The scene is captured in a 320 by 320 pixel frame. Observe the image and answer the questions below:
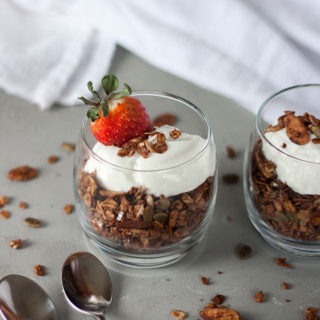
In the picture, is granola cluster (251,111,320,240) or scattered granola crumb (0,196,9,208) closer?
granola cluster (251,111,320,240)

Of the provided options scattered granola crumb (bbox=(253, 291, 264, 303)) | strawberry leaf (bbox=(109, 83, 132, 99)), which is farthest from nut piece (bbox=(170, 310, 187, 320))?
strawberry leaf (bbox=(109, 83, 132, 99))

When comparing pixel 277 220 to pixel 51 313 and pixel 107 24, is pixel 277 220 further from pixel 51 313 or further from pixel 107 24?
pixel 107 24

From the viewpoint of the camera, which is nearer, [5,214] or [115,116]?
[115,116]

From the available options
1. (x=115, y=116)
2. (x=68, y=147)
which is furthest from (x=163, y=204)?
(x=68, y=147)

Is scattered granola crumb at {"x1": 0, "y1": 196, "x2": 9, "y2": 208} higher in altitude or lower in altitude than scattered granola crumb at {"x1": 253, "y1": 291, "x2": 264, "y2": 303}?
lower

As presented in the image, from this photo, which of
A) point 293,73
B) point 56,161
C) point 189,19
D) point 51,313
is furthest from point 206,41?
point 51,313

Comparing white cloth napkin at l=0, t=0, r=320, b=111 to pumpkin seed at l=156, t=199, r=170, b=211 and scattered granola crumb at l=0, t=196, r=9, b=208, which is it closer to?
scattered granola crumb at l=0, t=196, r=9, b=208

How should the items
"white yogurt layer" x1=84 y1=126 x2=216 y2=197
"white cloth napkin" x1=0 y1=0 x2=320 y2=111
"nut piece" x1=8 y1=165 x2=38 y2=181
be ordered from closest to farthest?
"white yogurt layer" x1=84 y1=126 x2=216 y2=197, "nut piece" x1=8 y1=165 x2=38 y2=181, "white cloth napkin" x1=0 y1=0 x2=320 y2=111

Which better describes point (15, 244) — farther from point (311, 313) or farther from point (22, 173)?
point (311, 313)
